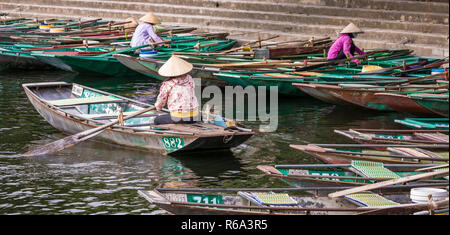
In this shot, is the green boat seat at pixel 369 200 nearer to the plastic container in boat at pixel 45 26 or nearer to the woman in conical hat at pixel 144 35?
the woman in conical hat at pixel 144 35

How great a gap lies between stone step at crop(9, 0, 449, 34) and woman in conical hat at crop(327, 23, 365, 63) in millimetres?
2462

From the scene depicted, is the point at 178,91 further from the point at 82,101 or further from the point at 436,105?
the point at 436,105

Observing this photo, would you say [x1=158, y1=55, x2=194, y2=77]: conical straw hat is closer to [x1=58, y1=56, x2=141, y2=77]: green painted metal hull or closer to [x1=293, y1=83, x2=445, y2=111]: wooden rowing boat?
[x1=293, y1=83, x2=445, y2=111]: wooden rowing boat

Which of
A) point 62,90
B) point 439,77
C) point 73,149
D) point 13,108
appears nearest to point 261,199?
point 73,149

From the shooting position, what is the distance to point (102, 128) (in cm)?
952

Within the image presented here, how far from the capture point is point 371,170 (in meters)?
7.64

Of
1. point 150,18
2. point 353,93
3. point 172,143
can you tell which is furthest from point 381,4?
point 172,143

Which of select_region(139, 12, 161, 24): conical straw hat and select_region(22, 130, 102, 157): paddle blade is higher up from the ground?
select_region(139, 12, 161, 24): conical straw hat

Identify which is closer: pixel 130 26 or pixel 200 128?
pixel 200 128

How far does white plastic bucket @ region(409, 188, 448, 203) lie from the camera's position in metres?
6.59

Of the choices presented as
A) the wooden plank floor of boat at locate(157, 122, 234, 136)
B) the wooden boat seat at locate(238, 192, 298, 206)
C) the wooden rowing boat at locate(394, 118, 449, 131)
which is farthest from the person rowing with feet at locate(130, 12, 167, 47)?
the wooden boat seat at locate(238, 192, 298, 206)

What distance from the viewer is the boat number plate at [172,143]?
9.22 m

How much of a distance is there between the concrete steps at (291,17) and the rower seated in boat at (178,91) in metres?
6.67

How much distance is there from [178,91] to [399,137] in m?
2.88
